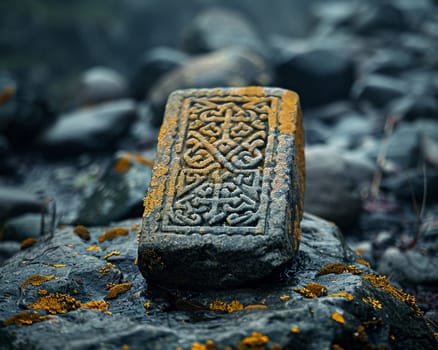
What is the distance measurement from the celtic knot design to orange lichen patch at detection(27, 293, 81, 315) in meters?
0.77

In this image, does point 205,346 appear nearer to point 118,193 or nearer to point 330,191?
point 118,193

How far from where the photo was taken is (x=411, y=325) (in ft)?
10.4

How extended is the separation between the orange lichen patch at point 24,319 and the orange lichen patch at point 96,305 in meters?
0.26

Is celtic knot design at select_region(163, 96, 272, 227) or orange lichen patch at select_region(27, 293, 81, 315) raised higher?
celtic knot design at select_region(163, 96, 272, 227)

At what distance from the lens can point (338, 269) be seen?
3.48 metres

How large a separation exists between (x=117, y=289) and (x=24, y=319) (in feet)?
2.05

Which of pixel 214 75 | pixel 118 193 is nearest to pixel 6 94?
pixel 214 75

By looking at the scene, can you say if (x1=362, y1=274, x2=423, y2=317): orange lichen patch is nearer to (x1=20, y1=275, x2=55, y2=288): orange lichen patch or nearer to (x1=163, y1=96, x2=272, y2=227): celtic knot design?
(x1=163, y1=96, x2=272, y2=227): celtic knot design

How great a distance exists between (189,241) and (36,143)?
631cm

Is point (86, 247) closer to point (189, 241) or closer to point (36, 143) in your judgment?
point (189, 241)

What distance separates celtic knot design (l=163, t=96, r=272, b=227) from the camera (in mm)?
3368

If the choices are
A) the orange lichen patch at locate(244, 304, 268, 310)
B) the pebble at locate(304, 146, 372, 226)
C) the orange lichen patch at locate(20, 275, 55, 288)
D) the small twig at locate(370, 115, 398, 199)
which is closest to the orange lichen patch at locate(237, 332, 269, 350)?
the orange lichen patch at locate(244, 304, 268, 310)

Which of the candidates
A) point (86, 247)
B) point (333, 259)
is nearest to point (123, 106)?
point (86, 247)

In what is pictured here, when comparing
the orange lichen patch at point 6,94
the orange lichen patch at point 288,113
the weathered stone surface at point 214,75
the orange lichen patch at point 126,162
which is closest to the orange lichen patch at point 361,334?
the orange lichen patch at point 288,113
